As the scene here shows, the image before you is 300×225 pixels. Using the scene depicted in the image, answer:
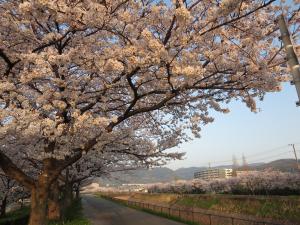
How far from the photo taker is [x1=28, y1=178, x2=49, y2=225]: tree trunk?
12.1 metres

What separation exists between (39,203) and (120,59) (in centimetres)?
598

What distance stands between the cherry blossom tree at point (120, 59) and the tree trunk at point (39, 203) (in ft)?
0.11

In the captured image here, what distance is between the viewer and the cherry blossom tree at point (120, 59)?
955cm

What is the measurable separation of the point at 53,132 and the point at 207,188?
22726 mm

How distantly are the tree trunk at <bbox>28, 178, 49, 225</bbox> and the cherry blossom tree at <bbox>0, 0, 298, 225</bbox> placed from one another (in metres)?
0.03

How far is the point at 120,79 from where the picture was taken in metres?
11.6

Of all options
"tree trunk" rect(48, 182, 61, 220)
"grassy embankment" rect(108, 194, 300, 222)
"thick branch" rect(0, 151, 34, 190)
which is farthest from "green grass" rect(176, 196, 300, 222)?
"tree trunk" rect(48, 182, 61, 220)

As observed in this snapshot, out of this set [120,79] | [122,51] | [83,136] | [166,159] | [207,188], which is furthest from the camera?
[207,188]

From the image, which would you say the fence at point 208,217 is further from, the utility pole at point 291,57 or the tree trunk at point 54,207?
the utility pole at point 291,57

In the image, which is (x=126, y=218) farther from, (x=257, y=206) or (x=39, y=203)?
(x=39, y=203)

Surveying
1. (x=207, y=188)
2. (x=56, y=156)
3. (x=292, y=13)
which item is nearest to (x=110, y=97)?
(x=56, y=156)

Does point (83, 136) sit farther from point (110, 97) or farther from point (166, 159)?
point (166, 159)

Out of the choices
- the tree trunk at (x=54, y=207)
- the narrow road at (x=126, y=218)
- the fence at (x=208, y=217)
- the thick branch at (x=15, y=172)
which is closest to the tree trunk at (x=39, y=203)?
the thick branch at (x=15, y=172)

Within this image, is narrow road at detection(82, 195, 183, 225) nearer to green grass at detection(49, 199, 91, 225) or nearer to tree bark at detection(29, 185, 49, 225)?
green grass at detection(49, 199, 91, 225)
